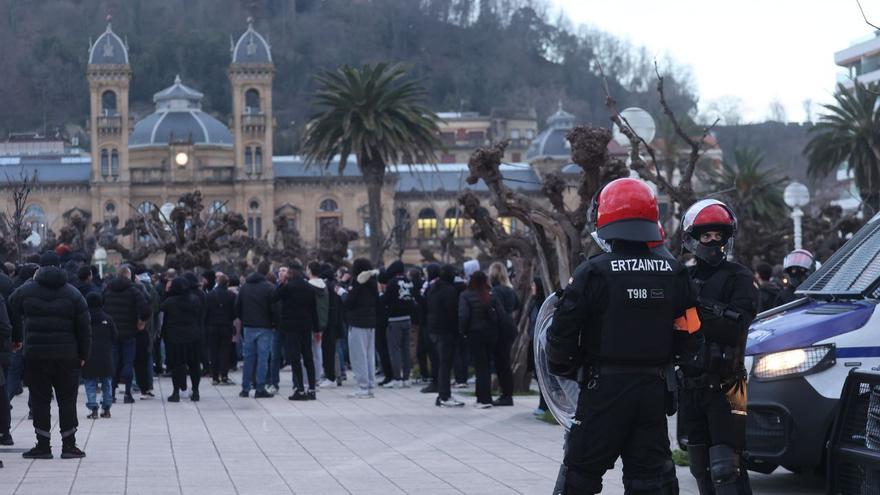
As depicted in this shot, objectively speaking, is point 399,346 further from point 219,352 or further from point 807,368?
point 807,368

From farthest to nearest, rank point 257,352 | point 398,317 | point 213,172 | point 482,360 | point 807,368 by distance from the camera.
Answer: point 213,172 → point 398,317 → point 257,352 → point 482,360 → point 807,368

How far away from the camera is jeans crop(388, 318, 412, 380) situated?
2344 centimetres

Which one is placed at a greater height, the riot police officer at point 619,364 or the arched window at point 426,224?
the arched window at point 426,224

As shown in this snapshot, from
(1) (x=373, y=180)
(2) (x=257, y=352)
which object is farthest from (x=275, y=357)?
(1) (x=373, y=180)

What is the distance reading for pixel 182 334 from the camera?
68.8ft

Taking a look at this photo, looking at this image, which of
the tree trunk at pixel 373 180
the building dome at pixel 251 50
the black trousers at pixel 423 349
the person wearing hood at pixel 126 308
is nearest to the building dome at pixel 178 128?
the building dome at pixel 251 50

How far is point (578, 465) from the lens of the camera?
746cm

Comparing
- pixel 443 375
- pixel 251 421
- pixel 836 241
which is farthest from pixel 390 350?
pixel 836 241

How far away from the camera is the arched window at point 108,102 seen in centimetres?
A: 12481

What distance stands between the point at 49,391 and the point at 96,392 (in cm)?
431

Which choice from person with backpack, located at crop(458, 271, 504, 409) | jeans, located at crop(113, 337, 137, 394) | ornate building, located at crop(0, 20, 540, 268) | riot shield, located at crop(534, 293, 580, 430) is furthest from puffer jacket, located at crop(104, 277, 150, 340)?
ornate building, located at crop(0, 20, 540, 268)

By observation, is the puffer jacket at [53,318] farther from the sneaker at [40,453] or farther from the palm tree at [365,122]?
the palm tree at [365,122]

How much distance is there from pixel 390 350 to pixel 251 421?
6.46 m

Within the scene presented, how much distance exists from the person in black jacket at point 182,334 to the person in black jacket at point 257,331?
0.69m
